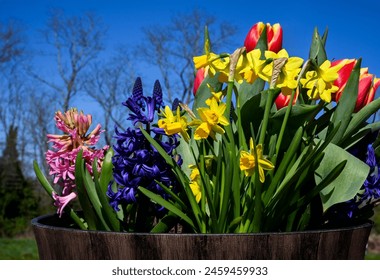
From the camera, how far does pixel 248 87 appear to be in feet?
3.13

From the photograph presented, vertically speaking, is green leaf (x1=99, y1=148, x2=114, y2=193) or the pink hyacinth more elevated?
green leaf (x1=99, y1=148, x2=114, y2=193)

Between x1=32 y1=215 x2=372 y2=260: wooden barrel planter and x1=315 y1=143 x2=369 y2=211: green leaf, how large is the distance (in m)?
0.06

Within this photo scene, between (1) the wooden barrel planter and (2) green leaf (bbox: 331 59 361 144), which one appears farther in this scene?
(2) green leaf (bbox: 331 59 361 144)

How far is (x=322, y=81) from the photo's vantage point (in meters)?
0.86

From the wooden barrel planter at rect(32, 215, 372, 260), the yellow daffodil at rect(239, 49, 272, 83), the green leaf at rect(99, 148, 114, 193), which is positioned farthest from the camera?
the green leaf at rect(99, 148, 114, 193)

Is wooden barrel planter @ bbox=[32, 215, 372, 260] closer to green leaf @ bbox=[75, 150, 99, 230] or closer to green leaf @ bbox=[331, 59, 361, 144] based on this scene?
green leaf @ bbox=[75, 150, 99, 230]

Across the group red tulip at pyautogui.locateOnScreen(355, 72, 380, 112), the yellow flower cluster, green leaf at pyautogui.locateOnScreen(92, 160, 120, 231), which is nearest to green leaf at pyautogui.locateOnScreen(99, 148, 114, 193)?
green leaf at pyautogui.locateOnScreen(92, 160, 120, 231)

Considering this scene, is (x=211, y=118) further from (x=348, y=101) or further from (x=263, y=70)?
(x=348, y=101)

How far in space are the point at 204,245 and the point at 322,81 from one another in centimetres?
33

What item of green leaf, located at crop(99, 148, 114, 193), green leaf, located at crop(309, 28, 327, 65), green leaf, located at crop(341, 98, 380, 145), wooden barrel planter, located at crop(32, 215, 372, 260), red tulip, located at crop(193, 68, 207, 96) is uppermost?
green leaf, located at crop(309, 28, 327, 65)

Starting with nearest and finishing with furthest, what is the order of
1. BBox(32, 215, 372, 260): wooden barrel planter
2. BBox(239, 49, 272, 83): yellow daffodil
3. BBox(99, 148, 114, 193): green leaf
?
BBox(32, 215, 372, 260): wooden barrel planter → BBox(239, 49, 272, 83): yellow daffodil → BBox(99, 148, 114, 193): green leaf

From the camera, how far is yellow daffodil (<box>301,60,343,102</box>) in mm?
849

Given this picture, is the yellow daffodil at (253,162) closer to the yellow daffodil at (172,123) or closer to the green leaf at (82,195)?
the yellow daffodil at (172,123)

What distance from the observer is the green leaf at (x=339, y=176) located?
85 cm
